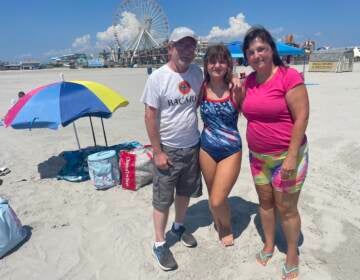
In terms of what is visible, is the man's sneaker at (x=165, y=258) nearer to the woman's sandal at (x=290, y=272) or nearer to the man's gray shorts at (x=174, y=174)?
the man's gray shorts at (x=174, y=174)

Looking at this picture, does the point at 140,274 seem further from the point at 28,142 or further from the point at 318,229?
the point at 28,142

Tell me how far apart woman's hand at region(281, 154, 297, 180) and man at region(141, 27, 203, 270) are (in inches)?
32.6

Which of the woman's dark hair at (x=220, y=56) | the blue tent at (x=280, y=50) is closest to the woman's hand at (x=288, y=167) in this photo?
the woman's dark hair at (x=220, y=56)

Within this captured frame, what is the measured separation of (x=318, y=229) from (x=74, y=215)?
2799 millimetres

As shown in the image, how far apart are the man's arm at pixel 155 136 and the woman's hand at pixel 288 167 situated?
96 cm

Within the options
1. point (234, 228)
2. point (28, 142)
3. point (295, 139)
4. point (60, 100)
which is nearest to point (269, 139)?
point (295, 139)

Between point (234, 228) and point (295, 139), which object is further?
point (234, 228)

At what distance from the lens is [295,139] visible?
89.1 inches

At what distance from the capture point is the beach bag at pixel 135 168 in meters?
4.50

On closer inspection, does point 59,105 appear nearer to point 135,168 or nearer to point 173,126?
point 135,168

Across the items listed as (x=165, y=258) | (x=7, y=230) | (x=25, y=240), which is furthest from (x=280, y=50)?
(x=7, y=230)

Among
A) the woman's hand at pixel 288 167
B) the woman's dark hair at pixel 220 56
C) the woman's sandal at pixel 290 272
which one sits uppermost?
the woman's dark hair at pixel 220 56

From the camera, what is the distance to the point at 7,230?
3.17 m

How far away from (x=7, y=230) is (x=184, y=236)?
1.73m
